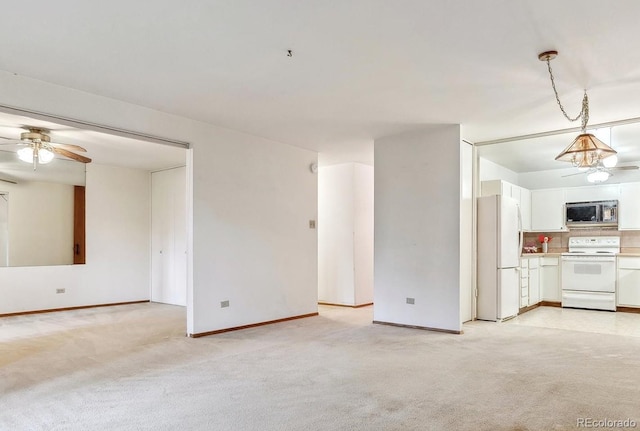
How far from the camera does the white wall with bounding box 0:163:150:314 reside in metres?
6.50

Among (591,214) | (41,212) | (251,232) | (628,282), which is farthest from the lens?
(591,214)

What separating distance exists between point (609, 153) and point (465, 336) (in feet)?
7.58

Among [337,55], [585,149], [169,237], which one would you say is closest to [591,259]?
[585,149]

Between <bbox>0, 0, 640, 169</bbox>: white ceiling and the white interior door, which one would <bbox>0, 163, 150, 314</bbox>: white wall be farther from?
<bbox>0, 0, 640, 169</bbox>: white ceiling

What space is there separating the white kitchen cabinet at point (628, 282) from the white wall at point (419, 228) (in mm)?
3187

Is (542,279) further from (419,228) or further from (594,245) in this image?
(419,228)

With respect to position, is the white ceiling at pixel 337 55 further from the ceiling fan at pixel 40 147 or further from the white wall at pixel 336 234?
the white wall at pixel 336 234

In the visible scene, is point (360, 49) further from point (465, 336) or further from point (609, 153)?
point (465, 336)

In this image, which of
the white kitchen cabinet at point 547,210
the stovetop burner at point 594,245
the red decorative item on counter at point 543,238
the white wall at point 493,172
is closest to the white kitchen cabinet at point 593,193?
the white kitchen cabinet at point 547,210

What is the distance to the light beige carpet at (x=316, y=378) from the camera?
2553mm

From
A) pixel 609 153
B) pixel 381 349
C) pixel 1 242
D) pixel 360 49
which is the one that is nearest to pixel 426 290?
pixel 381 349

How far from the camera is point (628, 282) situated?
6312 millimetres

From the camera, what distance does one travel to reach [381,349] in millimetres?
4184

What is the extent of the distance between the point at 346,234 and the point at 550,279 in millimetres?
3418
